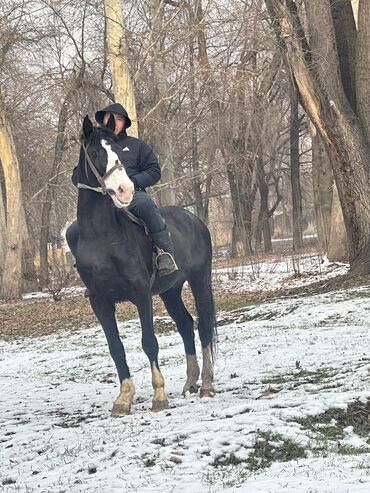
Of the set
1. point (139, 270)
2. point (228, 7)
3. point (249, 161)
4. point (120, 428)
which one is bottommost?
point (120, 428)

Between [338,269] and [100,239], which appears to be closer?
[100,239]

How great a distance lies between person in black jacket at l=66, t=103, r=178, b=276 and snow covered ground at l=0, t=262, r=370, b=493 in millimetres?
1483

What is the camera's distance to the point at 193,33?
64.1ft

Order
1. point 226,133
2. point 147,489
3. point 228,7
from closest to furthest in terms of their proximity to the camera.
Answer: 1. point 147,489
2. point 228,7
3. point 226,133

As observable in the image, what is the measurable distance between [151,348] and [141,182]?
1.60 metres

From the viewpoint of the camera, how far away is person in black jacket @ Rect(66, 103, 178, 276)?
6.61 meters

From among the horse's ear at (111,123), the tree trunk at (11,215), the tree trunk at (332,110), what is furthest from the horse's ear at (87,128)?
the tree trunk at (11,215)

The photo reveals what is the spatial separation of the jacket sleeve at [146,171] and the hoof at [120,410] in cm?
210

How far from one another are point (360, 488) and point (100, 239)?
3511 millimetres

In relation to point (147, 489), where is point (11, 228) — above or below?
above

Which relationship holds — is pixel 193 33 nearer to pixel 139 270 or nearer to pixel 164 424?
pixel 139 270

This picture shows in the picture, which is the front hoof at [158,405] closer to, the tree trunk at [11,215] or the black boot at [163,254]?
the black boot at [163,254]

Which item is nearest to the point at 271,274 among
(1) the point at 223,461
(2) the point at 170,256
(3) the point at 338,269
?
(3) the point at 338,269

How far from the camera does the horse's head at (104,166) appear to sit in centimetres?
601
